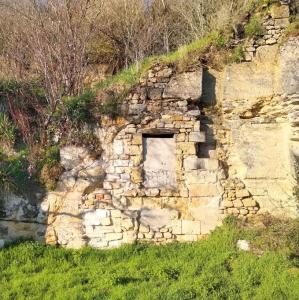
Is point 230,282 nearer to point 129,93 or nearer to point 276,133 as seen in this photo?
point 276,133

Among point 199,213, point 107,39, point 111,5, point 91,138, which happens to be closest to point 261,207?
point 199,213

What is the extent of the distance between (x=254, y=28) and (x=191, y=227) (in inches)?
154

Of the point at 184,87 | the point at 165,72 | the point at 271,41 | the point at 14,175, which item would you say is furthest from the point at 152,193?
the point at 271,41

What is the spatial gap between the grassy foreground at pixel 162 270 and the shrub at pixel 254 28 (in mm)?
3648

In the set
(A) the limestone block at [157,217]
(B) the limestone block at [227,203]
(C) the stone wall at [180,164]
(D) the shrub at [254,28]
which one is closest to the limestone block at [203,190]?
(C) the stone wall at [180,164]

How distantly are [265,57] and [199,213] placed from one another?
3.17m

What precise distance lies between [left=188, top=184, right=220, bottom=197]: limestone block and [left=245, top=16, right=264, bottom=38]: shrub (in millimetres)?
3012

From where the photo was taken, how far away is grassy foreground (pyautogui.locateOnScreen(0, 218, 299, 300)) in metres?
5.04

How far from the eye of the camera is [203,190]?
22.1 feet

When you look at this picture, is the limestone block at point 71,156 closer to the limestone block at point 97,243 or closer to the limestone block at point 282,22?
the limestone block at point 97,243

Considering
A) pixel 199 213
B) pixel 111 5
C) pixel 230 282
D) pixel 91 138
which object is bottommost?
pixel 230 282

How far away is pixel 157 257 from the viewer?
6.12 meters

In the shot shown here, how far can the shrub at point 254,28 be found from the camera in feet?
24.1

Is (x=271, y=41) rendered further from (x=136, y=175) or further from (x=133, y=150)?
(x=136, y=175)
